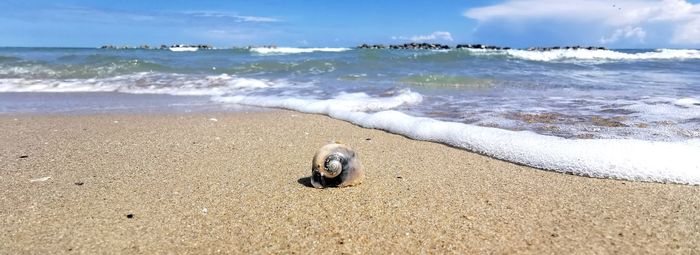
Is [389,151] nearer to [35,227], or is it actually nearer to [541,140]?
[541,140]

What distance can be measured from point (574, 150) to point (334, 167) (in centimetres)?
175

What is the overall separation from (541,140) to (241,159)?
220 centimetres

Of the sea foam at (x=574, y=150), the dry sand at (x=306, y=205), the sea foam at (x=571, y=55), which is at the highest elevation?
the sea foam at (x=574, y=150)

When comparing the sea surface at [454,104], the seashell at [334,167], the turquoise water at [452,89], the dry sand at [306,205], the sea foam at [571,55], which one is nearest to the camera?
the dry sand at [306,205]

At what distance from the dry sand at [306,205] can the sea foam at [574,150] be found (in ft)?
0.43

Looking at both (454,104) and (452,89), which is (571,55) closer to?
(452,89)

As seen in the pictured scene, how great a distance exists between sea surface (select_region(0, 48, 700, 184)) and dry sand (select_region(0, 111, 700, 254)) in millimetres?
253

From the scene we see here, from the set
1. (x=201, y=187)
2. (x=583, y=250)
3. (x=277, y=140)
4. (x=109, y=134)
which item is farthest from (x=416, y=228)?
(x=109, y=134)

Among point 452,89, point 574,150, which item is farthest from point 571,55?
point 574,150

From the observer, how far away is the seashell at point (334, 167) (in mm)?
2916

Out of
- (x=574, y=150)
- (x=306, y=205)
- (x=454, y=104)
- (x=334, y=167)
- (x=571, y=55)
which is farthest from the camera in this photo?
(x=571, y=55)

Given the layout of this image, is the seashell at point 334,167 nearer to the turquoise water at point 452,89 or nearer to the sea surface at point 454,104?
the sea surface at point 454,104

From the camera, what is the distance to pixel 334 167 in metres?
2.95

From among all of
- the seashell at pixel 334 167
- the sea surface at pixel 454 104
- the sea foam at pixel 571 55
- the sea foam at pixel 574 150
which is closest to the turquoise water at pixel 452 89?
the sea surface at pixel 454 104
